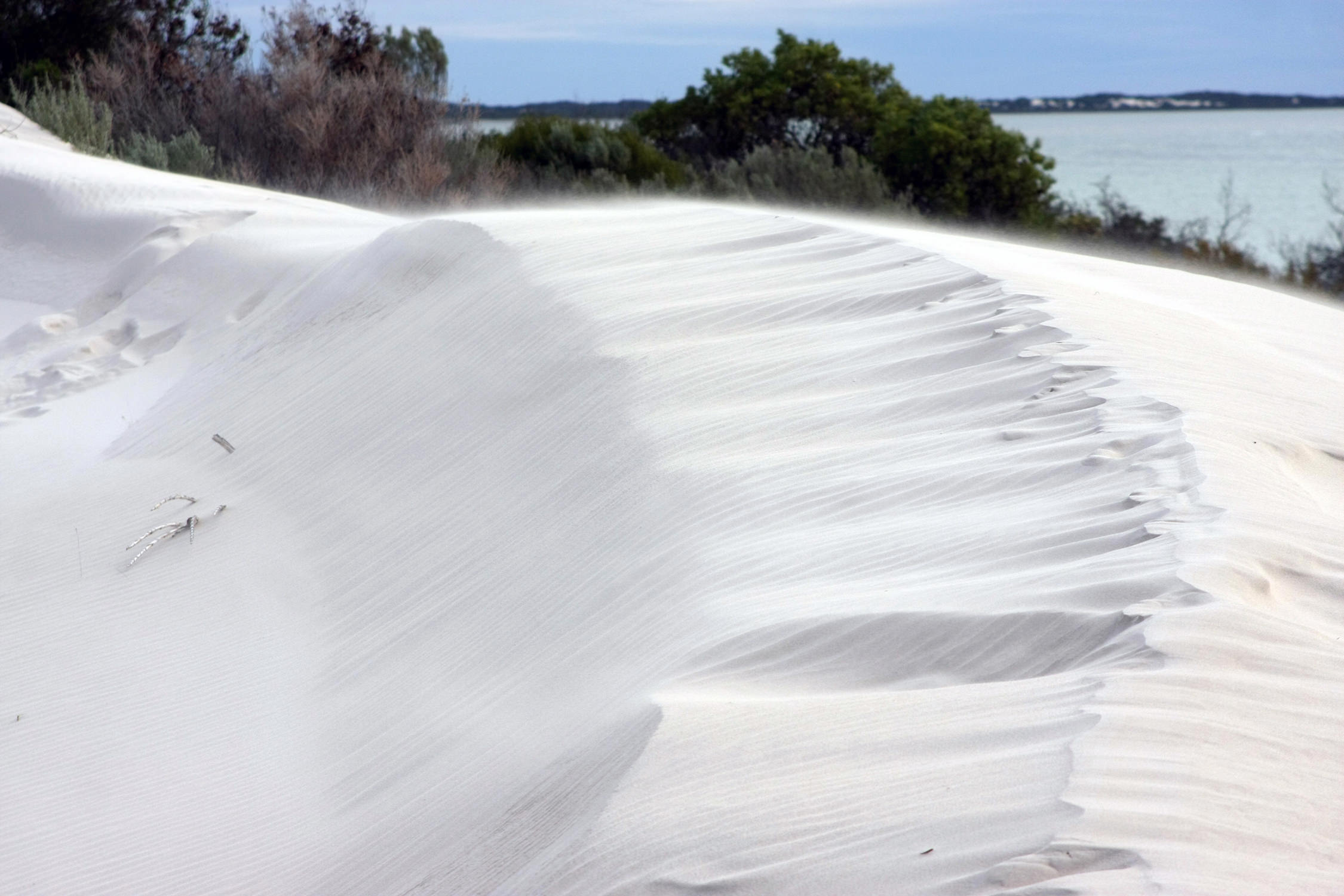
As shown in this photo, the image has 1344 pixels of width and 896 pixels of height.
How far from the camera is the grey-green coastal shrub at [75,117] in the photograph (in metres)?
14.0

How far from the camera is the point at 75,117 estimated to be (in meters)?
14.4

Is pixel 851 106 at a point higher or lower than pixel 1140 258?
higher

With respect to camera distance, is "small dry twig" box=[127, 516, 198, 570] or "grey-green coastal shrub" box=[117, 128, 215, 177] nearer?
"small dry twig" box=[127, 516, 198, 570]

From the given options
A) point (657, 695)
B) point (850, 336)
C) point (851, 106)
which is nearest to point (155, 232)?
point (850, 336)

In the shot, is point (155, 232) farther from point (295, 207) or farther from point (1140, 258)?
point (1140, 258)

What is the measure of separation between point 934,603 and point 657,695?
0.76m

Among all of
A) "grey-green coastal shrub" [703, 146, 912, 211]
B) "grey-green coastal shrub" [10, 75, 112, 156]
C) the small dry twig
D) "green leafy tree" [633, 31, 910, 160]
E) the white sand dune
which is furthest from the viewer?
"green leafy tree" [633, 31, 910, 160]

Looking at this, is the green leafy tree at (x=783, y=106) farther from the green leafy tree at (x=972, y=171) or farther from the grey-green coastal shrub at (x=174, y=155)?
the grey-green coastal shrub at (x=174, y=155)

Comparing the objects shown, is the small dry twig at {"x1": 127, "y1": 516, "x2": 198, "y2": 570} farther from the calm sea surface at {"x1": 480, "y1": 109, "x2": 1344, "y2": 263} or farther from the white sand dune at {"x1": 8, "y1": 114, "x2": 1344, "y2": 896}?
the calm sea surface at {"x1": 480, "y1": 109, "x2": 1344, "y2": 263}

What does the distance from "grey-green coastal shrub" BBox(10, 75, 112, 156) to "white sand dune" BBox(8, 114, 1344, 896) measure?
738cm

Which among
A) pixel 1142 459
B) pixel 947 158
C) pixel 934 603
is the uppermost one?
pixel 947 158

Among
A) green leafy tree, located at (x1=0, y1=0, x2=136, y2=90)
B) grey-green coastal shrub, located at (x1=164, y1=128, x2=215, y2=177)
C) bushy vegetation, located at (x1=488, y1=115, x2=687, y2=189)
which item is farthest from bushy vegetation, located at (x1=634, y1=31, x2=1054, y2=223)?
green leafy tree, located at (x1=0, y1=0, x2=136, y2=90)

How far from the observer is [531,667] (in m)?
3.81

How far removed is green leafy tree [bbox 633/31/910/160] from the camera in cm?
1898
